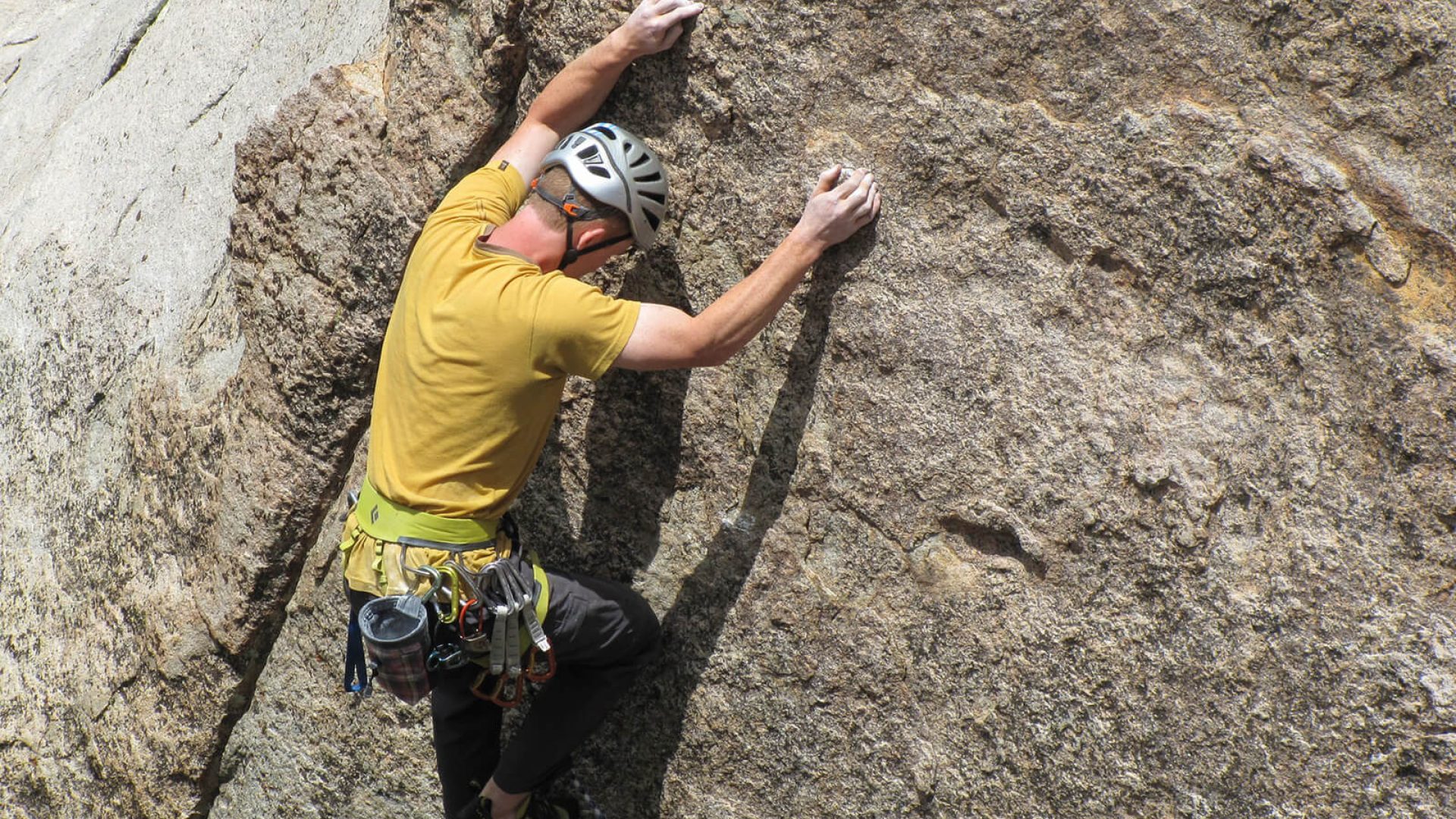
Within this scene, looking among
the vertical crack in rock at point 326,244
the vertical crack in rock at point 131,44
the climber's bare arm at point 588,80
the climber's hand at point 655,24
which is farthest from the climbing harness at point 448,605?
the vertical crack in rock at point 131,44

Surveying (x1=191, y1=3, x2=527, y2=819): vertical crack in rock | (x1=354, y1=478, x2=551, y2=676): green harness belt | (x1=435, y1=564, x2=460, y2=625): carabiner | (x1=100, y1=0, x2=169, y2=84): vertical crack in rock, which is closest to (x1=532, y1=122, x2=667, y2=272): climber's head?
(x1=191, y1=3, x2=527, y2=819): vertical crack in rock

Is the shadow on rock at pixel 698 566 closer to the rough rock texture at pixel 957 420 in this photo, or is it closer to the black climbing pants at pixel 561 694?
the rough rock texture at pixel 957 420

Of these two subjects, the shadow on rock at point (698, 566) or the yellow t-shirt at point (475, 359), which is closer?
the yellow t-shirt at point (475, 359)

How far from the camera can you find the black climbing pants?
3.97m

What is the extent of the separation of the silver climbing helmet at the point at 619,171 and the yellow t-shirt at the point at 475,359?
1.04 ft

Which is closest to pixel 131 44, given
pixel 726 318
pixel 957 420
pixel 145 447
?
pixel 145 447

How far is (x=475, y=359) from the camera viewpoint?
356 centimetres

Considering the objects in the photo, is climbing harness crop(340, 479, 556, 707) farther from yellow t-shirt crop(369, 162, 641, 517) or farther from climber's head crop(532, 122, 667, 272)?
climber's head crop(532, 122, 667, 272)

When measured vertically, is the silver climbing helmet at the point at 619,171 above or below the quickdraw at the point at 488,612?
above

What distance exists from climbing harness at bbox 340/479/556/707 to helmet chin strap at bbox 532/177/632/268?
940 millimetres

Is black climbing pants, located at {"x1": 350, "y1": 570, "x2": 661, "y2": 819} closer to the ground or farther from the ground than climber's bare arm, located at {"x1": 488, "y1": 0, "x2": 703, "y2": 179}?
closer to the ground

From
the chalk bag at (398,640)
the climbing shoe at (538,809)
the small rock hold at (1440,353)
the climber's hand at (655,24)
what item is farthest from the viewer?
the climbing shoe at (538,809)

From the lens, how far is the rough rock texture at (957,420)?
328 cm

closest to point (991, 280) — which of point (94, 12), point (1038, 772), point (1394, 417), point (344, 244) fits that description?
point (1394, 417)
